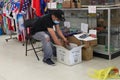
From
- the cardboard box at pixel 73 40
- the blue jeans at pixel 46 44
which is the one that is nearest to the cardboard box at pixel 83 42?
the cardboard box at pixel 73 40

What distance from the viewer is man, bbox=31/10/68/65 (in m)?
3.74

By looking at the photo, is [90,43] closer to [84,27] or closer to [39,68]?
[84,27]

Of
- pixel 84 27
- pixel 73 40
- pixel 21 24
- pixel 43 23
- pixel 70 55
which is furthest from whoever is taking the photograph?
pixel 21 24

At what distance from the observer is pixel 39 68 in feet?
11.8

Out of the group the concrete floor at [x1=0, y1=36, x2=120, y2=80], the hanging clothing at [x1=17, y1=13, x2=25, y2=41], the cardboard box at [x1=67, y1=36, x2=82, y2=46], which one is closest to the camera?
the concrete floor at [x1=0, y1=36, x2=120, y2=80]

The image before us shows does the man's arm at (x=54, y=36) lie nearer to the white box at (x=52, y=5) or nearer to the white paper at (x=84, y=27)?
the white paper at (x=84, y=27)

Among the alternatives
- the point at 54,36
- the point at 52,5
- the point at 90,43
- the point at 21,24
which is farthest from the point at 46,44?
the point at 21,24

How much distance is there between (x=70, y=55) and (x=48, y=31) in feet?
2.22

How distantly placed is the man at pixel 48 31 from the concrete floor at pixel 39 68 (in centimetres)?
26

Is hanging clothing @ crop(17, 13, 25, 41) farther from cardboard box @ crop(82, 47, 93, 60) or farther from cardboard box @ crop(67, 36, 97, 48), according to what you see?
cardboard box @ crop(82, 47, 93, 60)

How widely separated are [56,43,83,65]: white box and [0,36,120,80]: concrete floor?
3.4 inches

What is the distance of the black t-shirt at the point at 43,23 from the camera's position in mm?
3828

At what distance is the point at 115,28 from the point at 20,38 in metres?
2.59

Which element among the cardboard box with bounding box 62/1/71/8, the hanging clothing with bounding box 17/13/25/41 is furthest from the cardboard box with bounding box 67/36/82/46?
the hanging clothing with bounding box 17/13/25/41
